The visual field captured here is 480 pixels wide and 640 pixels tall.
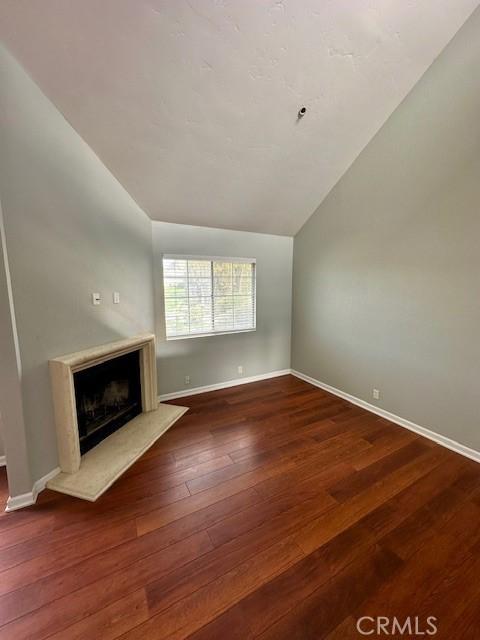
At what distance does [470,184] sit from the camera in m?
2.15

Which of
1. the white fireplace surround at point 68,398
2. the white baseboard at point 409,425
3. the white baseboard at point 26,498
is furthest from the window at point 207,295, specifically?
the white baseboard at point 26,498

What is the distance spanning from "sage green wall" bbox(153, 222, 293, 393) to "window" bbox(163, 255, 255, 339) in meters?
0.10

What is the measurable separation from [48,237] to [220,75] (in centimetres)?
179

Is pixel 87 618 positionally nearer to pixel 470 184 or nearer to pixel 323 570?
pixel 323 570

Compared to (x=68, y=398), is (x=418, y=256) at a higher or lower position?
higher

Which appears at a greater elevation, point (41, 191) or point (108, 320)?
point (41, 191)

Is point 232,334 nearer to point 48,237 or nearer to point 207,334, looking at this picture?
point 207,334

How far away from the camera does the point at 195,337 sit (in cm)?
351

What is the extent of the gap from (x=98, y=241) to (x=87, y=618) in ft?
8.18

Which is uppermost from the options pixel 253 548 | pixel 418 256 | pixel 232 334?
pixel 418 256

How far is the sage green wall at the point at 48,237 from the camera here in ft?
5.31

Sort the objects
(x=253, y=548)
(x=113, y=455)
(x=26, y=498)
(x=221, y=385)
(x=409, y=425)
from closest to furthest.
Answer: (x=253, y=548), (x=26, y=498), (x=113, y=455), (x=409, y=425), (x=221, y=385)

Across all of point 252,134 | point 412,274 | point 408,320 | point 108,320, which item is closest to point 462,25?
point 252,134

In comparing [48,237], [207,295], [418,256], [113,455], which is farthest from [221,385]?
[418,256]
